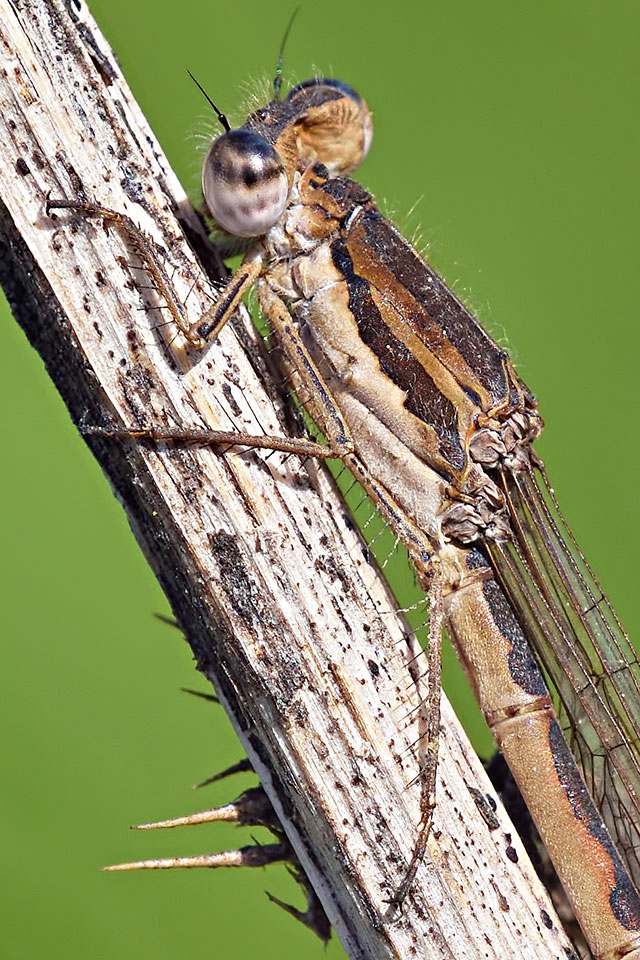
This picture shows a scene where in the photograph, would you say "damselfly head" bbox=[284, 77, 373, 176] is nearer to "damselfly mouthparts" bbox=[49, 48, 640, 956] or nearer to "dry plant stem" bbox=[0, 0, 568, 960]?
"damselfly mouthparts" bbox=[49, 48, 640, 956]

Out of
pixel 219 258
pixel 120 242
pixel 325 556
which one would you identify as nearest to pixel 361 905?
pixel 325 556

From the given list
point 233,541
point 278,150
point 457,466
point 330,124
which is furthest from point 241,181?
point 233,541

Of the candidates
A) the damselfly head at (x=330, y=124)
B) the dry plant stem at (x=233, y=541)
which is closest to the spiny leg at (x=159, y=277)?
the dry plant stem at (x=233, y=541)

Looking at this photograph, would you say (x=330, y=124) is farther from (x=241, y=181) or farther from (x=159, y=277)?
(x=159, y=277)

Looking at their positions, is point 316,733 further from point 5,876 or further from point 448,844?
point 5,876

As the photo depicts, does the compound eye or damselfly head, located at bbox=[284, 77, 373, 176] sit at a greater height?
damselfly head, located at bbox=[284, 77, 373, 176]

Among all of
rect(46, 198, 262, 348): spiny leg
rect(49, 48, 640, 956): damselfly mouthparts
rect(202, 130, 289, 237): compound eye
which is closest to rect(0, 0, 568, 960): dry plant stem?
rect(46, 198, 262, 348): spiny leg
